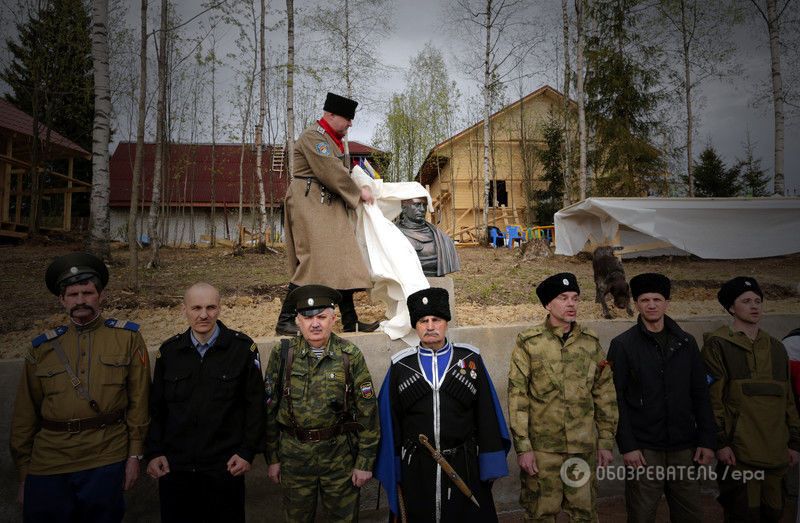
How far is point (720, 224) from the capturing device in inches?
213

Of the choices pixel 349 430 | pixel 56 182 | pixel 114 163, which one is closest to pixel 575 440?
pixel 349 430

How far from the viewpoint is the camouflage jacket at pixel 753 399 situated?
2850mm

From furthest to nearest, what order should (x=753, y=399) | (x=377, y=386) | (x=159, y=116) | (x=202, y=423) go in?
(x=159, y=116), (x=377, y=386), (x=753, y=399), (x=202, y=423)

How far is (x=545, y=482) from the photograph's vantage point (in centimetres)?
264

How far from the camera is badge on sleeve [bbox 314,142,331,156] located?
3.40 m

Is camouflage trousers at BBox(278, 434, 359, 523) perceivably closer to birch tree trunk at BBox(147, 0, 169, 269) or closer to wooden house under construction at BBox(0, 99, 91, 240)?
birch tree trunk at BBox(147, 0, 169, 269)

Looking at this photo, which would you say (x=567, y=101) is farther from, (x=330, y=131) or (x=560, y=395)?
(x=560, y=395)

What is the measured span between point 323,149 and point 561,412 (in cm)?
242

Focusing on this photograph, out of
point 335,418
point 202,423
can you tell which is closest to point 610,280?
point 335,418

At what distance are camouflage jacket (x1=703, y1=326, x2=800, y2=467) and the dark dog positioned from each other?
4.95 ft

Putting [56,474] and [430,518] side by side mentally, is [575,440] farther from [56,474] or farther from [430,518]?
[56,474]

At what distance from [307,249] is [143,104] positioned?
696 centimetres

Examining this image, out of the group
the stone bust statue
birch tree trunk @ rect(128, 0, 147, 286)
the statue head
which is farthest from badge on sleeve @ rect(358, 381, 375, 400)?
birch tree trunk @ rect(128, 0, 147, 286)

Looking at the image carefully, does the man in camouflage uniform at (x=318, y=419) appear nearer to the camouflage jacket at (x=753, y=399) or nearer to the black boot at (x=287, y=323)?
the black boot at (x=287, y=323)
